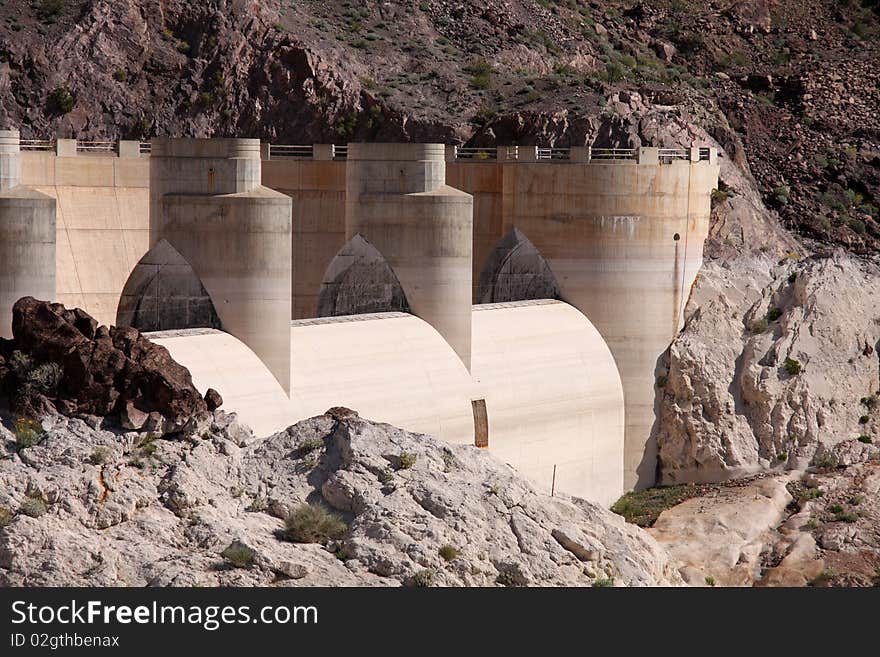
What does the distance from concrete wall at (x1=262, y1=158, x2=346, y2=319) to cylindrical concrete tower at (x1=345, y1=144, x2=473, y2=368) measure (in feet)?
15.5

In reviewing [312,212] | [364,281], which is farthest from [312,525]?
[312,212]

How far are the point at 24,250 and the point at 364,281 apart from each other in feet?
41.5

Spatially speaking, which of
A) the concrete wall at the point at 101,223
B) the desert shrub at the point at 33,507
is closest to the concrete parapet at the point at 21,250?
the concrete wall at the point at 101,223

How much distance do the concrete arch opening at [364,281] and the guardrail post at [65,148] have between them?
7.86m

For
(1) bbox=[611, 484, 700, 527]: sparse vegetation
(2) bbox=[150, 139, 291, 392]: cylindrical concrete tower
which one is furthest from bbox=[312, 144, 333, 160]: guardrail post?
(1) bbox=[611, 484, 700, 527]: sparse vegetation

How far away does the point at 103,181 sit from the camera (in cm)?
4853

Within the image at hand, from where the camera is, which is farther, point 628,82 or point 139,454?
point 628,82

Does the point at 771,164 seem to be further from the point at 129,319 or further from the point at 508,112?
the point at 129,319

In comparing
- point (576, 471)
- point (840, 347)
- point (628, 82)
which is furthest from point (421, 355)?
point (628, 82)

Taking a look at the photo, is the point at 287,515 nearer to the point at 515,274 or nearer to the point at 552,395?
the point at 552,395

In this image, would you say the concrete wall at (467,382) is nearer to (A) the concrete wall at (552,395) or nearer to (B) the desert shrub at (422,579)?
(A) the concrete wall at (552,395)

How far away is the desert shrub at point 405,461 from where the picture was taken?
37969 millimetres

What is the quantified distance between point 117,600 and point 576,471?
25.0 meters

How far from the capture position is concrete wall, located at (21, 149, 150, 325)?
48.0 m
